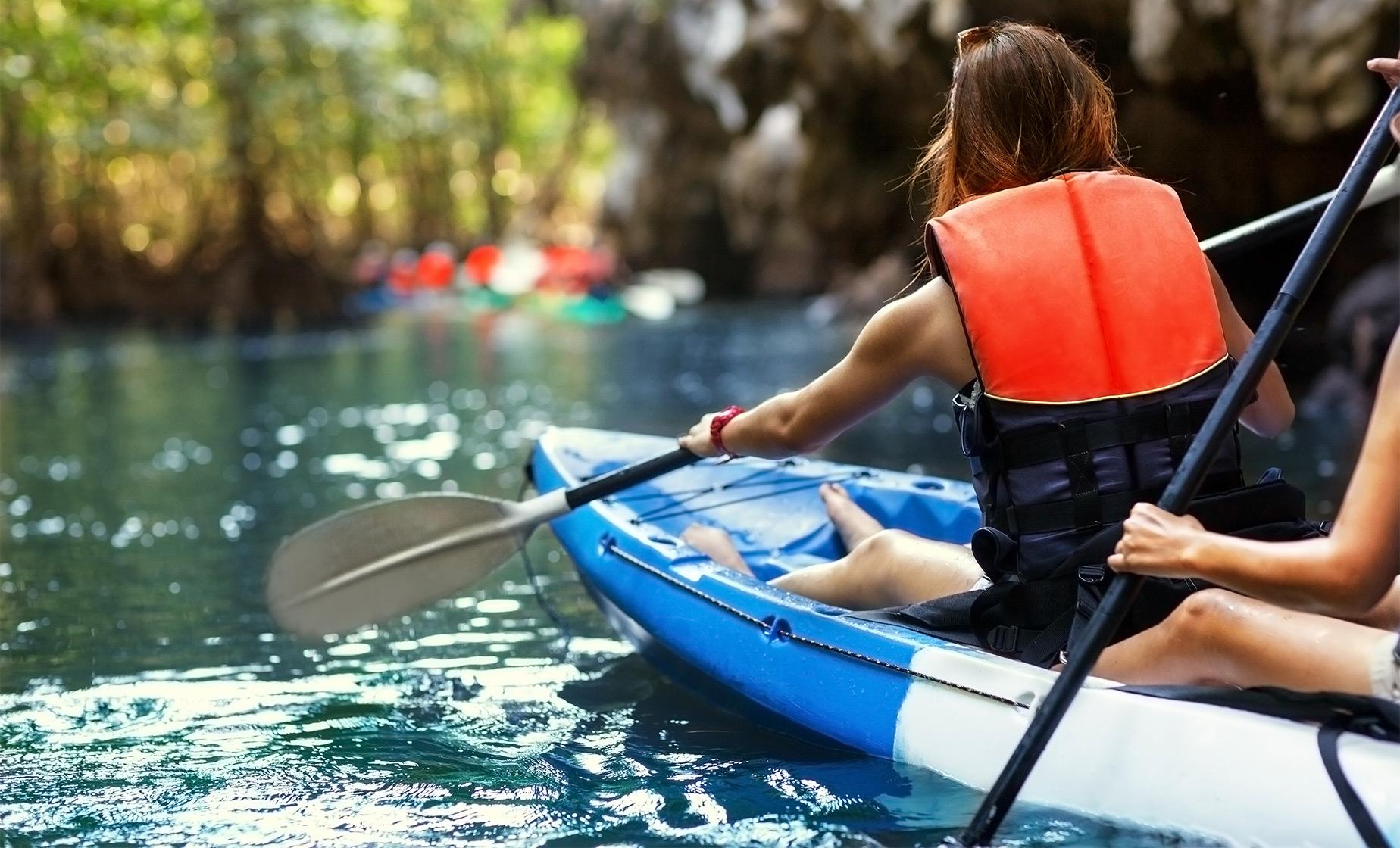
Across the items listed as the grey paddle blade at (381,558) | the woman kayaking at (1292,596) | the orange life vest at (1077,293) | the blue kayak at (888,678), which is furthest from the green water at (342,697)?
the orange life vest at (1077,293)

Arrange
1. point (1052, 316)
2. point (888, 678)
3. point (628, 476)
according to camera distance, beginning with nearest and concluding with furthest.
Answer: point (1052, 316) < point (888, 678) < point (628, 476)

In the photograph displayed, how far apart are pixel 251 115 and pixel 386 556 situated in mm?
17402

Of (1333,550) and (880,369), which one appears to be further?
(880,369)

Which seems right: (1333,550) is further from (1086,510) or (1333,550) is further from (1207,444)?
(1086,510)

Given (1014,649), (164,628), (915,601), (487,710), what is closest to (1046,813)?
(1014,649)

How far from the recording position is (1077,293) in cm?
249

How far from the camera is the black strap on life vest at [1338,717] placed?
217 centimetres

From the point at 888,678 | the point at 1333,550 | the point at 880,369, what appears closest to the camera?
the point at 1333,550

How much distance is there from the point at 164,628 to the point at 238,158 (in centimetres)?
1610

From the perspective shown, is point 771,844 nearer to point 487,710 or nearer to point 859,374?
point 859,374

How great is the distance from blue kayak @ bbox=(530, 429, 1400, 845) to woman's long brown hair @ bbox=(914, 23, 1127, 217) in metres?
0.85

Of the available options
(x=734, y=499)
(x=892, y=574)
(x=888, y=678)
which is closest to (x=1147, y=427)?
(x=888, y=678)

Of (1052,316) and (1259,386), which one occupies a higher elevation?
(1052,316)

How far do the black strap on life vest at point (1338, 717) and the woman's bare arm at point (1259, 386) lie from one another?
562 mm
